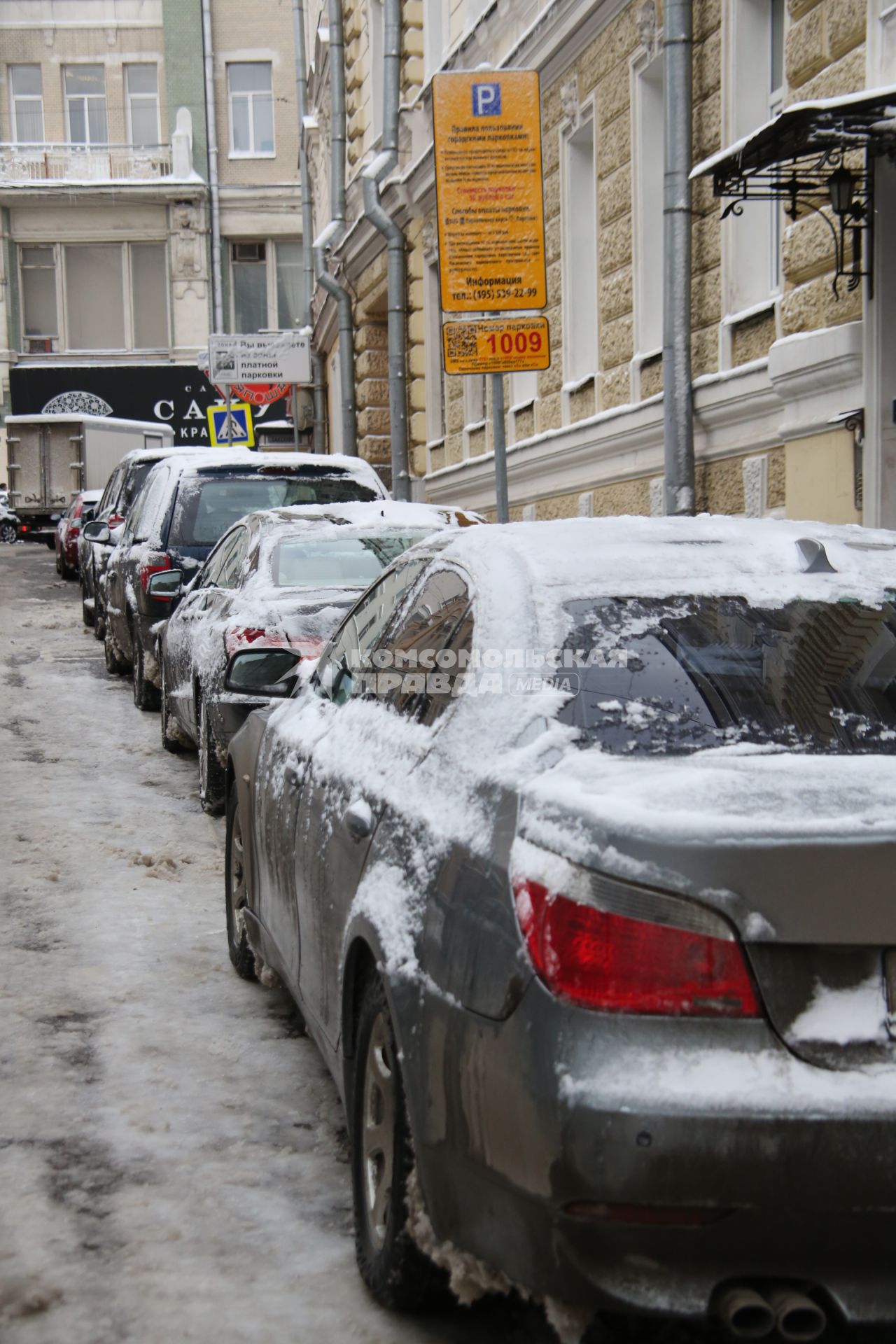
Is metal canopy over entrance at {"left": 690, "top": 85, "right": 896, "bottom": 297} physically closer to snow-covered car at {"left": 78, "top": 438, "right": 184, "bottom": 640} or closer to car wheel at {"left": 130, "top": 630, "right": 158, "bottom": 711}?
car wheel at {"left": 130, "top": 630, "right": 158, "bottom": 711}

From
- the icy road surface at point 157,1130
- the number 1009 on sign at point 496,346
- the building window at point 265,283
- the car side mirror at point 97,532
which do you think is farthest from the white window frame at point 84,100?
the icy road surface at point 157,1130

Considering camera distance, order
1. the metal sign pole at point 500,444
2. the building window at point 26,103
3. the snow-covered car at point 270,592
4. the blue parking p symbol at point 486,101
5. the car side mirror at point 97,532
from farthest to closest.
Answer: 1. the building window at point 26,103
2. the car side mirror at point 97,532
3. the blue parking p symbol at point 486,101
4. the metal sign pole at point 500,444
5. the snow-covered car at point 270,592

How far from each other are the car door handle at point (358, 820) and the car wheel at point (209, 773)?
15.5 ft

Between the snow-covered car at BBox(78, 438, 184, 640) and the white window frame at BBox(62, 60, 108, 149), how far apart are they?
86.2ft

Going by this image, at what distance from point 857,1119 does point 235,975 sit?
346cm

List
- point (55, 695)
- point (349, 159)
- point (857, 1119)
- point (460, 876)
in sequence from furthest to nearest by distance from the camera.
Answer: point (349, 159)
point (55, 695)
point (460, 876)
point (857, 1119)

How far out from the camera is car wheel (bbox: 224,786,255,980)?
5539 mm

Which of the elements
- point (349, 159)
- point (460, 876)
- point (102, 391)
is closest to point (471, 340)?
point (460, 876)

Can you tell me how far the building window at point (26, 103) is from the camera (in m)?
43.9

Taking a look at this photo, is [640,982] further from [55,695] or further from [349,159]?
[349,159]

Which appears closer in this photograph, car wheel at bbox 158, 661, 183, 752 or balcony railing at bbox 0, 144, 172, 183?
car wheel at bbox 158, 661, 183, 752

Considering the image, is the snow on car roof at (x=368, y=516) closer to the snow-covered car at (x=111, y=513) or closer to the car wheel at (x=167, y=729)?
the car wheel at (x=167, y=729)

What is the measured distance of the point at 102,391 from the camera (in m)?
42.8

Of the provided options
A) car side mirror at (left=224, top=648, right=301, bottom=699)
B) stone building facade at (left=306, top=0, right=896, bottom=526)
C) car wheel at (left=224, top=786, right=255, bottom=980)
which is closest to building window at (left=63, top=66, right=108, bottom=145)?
stone building facade at (left=306, top=0, right=896, bottom=526)
